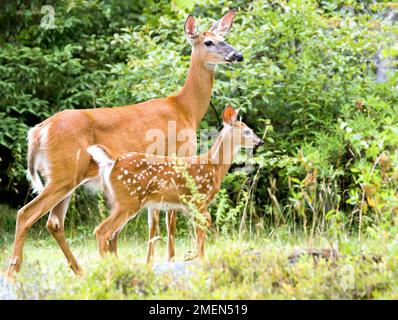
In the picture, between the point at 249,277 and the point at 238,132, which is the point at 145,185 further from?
the point at 249,277

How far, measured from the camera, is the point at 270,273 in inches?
230

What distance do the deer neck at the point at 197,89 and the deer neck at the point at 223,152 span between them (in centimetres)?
102

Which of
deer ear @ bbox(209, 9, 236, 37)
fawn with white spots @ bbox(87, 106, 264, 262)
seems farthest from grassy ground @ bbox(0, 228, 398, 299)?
deer ear @ bbox(209, 9, 236, 37)

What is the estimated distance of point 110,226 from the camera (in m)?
7.04

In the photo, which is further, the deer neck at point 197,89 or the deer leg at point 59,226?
the deer neck at point 197,89

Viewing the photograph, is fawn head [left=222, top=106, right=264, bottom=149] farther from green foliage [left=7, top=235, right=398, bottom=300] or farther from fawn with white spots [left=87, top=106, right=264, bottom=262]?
green foliage [left=7, top=235, right=398, bottom=300]

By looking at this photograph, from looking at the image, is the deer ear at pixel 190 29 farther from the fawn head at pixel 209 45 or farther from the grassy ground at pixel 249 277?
the grassy ground at pixel 249 277

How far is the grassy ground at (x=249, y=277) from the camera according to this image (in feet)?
18.2

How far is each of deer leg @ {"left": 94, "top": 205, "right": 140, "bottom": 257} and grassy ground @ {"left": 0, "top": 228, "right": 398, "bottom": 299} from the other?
0.62 meters

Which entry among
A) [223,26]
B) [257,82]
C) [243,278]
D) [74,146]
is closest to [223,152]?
[74,146]

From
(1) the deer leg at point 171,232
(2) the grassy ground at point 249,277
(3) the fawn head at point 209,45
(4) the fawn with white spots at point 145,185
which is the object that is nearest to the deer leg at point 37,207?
(4) the fawn with white spots at point 145,185

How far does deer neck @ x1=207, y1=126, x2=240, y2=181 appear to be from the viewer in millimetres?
7676

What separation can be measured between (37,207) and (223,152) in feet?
5.22
